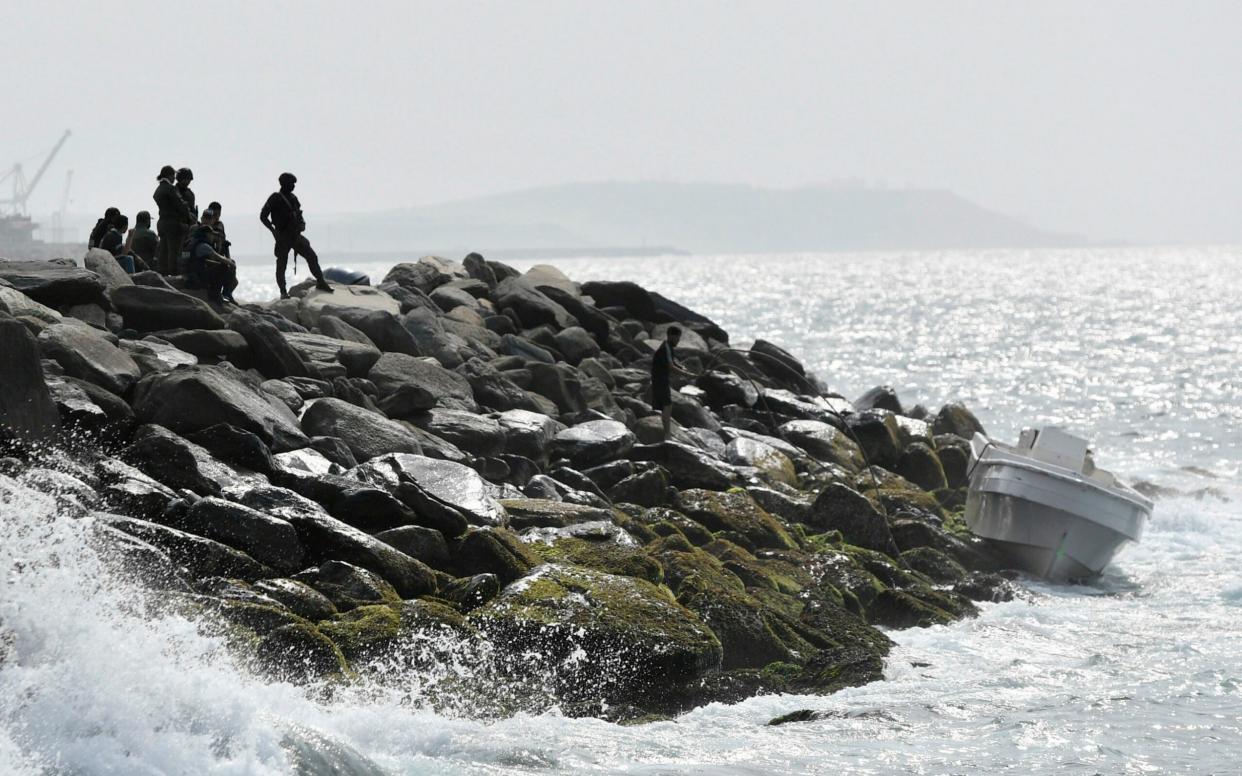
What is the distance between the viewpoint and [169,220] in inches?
899

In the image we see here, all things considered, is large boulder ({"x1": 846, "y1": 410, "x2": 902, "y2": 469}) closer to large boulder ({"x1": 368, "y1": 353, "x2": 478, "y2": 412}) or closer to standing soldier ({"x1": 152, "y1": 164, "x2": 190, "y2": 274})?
large boulder ({"x1": 368, "y1": 353, "x2": 478, "y2": 412})

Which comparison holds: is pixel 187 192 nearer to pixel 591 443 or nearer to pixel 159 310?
pixel 159 310

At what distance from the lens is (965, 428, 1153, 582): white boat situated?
2088cm

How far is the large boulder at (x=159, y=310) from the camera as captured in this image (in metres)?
18.4

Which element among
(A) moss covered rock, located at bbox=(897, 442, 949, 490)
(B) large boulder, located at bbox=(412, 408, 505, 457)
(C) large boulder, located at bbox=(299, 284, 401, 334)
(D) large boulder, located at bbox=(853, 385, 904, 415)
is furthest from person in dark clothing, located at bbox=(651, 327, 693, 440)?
(D) large boulder, located at bbox=(853, 385, 904, 415)

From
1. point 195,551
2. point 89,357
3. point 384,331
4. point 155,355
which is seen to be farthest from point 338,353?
point 195,551

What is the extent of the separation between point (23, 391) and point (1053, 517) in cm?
1437

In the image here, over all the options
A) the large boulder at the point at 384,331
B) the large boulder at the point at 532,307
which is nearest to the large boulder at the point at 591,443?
the large boulder at the point at 384,331

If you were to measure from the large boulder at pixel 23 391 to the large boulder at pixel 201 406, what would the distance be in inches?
56.2

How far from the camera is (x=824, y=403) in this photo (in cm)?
2677

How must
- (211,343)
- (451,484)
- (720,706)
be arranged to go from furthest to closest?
(211,343) → (451,484) → (720,706)

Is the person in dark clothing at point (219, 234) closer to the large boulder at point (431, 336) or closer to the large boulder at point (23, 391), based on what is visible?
the large boulder at point (431, 336)

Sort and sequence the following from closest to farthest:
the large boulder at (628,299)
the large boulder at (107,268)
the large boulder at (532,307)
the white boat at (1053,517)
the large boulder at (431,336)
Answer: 1. the large boulder at (107,268)
2. the white boat at (1053,517)
3. the large boulder at (431,336)
4. the large boulder at (532,307)
5. the large boulder at (628,299)

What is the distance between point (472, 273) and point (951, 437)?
10.4m
